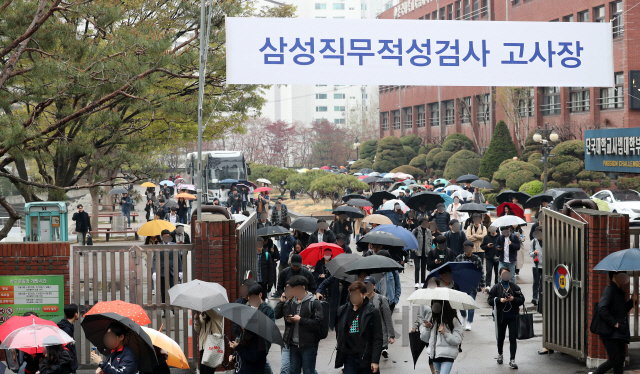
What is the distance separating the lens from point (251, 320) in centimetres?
631

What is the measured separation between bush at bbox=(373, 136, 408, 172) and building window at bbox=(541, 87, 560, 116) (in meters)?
14.4

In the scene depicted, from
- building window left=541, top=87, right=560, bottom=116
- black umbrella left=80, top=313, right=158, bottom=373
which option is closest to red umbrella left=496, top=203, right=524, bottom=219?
black umbrella left=80, top=313, right=158, bottom=373

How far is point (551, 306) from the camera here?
9758mm

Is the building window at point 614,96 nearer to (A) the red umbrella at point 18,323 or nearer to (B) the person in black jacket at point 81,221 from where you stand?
(B) the person in black jacket at point 81,221

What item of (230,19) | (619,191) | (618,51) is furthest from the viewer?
(618,51)

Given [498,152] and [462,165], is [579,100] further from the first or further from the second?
[462,165]

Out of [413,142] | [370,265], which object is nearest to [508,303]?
[370,265]

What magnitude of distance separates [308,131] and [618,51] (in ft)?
200

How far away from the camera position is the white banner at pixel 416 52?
30.1ft

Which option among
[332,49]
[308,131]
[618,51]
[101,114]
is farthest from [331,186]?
[308,131]

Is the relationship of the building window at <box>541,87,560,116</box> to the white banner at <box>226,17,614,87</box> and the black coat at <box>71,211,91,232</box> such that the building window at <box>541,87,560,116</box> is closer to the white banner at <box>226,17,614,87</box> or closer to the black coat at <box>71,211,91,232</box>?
the black coat at <box>71,211,91,232</box>

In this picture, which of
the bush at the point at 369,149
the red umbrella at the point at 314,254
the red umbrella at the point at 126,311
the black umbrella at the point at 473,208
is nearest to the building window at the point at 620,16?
the black umbrella at the point at 473,208

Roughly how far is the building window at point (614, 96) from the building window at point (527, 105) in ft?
18.4

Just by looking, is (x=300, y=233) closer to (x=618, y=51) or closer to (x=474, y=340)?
(x=474, y=340)
